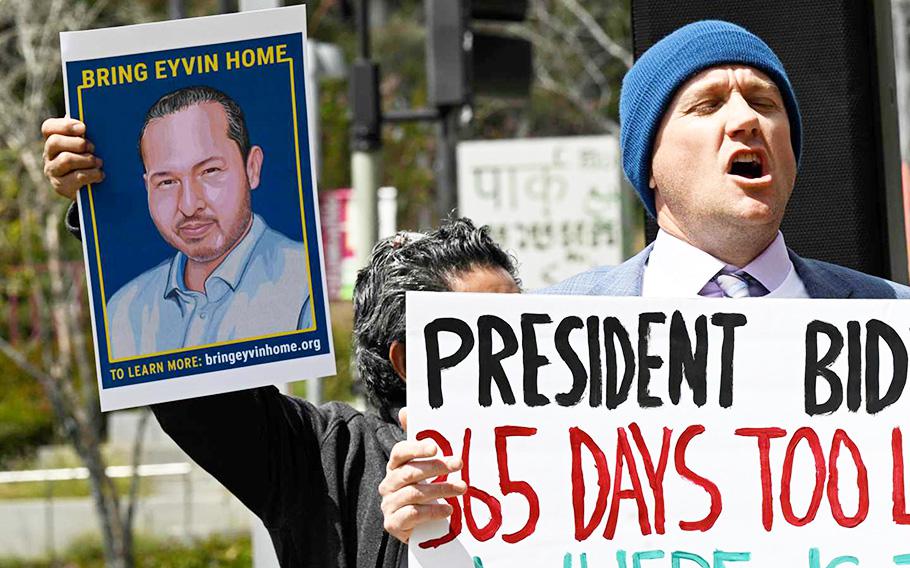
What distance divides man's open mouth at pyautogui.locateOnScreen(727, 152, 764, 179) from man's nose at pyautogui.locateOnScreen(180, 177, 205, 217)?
0.83 meters

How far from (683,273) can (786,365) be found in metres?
0.23

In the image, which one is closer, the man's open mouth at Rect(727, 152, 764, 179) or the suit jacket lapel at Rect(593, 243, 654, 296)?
the man's open mouth at Rect(727, 152, 764, 179)

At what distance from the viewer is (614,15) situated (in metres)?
19.6

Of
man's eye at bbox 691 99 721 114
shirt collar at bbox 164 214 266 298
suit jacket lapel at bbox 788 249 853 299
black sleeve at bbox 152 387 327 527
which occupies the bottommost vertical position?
black sleeve at bbox 152 387 327 527

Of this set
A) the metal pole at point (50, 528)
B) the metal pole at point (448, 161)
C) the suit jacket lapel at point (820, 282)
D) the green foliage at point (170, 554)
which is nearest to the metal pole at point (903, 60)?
the green foliage at point (170, 554)

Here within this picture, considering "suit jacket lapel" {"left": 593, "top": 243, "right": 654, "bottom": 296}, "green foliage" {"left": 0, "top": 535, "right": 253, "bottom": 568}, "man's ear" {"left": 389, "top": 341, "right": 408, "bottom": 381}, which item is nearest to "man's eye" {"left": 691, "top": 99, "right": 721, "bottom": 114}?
"suit jacket lapel" {"left": 593, "top": 243, "right": 654, "bottom": 296}

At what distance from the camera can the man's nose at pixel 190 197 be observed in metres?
2.71

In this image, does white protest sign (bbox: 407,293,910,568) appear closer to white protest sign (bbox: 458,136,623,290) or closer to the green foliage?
white protest sign (bbox: 458,136,623,290)

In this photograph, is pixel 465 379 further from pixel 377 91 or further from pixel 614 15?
pixel 614 15

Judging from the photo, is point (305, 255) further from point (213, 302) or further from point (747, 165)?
point (747, 165)

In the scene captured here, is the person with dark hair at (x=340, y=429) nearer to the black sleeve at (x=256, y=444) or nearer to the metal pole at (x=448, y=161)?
the black sleeve at (x=256, y=444)

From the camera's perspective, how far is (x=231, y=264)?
273 centimetres

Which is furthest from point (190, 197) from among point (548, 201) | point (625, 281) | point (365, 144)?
point (548, 201)

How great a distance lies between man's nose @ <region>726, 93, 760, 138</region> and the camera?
2582 millimetres
